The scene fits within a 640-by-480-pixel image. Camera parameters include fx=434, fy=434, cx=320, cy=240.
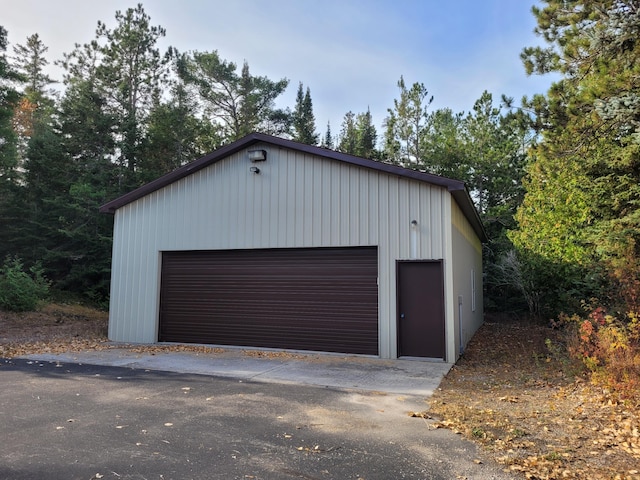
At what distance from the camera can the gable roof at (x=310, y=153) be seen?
892 cm

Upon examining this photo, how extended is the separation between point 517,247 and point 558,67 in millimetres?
9246

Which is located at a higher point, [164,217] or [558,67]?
[558,67]

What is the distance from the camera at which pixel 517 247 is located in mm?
16812

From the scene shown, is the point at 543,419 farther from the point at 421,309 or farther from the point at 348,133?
the point at 348,133

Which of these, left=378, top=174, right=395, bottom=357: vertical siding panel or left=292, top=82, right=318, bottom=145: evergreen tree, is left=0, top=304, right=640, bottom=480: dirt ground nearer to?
left=378, top=174, right=395, bottom=357: vertical siding panel

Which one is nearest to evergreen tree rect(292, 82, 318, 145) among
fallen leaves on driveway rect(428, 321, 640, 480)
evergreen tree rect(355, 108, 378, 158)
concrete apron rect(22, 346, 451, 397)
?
evergreen tree rect(355, 108, 378, 158)

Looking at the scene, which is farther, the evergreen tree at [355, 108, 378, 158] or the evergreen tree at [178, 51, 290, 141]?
the evergreen tree at [355, 108, 378, 158]

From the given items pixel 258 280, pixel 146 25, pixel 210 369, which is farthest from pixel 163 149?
pixel 210 369

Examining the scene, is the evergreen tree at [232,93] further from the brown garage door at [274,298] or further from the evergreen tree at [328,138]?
the brown garage door at [274,298]

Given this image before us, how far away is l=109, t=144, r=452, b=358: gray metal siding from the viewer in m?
9.23

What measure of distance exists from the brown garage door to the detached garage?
3 centimetres

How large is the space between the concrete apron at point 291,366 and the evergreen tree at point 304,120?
23.5 metres

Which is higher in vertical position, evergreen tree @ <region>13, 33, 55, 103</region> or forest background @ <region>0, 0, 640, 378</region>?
evergreen tree @ <region>13, 33, 55, 103</region>

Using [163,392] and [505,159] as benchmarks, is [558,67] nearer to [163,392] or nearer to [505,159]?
[163,392]
